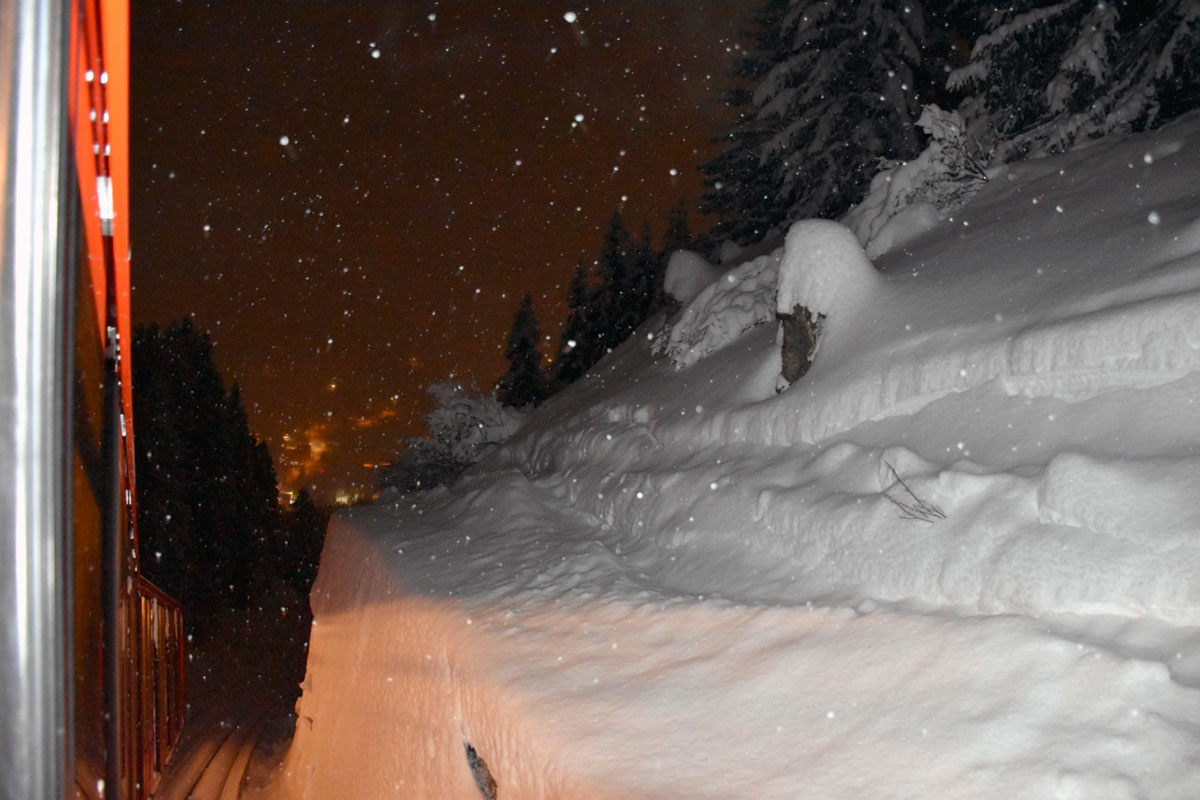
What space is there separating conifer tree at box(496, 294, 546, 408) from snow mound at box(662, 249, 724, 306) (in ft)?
60.3

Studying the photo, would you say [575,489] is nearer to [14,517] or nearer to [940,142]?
[940,142]

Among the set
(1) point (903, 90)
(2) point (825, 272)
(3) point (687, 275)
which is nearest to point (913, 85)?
(1) point (903, 90)

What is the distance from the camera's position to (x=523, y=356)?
33.8 meters

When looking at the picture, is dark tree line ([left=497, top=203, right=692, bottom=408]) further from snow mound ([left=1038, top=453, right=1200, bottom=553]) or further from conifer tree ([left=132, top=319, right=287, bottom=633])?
snow mound ([left=1038, top=453, right=1200, bottom=553])

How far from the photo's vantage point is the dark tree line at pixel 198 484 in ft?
90.6

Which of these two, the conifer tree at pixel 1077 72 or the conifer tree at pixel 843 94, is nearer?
the conifer tree at pixel 1077 72

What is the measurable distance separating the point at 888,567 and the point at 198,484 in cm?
3170

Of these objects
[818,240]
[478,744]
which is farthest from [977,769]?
[818,240]

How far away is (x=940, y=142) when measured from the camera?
8.77 meters

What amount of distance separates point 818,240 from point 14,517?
6801 millimetres

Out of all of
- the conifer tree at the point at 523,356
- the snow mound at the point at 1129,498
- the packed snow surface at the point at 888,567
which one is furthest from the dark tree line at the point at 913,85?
the conifer tree at the point at 523,356

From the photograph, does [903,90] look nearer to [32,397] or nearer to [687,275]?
[687,275]

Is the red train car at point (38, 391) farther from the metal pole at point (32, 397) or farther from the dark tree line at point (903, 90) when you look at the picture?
the dark tree line at point (903, 90)

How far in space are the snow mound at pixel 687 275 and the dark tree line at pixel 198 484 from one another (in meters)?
21.6
